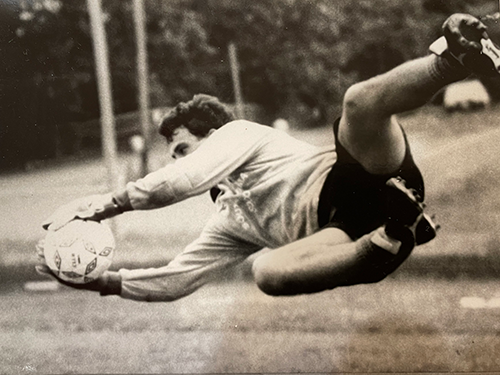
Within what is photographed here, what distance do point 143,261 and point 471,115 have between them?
1.88 m

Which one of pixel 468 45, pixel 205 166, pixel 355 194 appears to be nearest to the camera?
pixel 468 45

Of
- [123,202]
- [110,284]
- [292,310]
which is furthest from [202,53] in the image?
[292,310]

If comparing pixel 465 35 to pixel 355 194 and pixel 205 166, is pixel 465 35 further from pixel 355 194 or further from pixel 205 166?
pixel 205 166

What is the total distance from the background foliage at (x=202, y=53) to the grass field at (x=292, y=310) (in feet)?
0.90

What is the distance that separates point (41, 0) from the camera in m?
3.17

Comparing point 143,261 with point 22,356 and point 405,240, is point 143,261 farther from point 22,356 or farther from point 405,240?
point 405,240

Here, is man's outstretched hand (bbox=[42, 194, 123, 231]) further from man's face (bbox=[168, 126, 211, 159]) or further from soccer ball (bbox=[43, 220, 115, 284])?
man's face (bbox=[168, 126, 211, 159])

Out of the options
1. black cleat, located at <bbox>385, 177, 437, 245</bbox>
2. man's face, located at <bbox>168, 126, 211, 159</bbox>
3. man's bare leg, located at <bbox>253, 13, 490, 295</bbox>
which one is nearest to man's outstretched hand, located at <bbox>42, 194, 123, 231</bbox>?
man's face, located at <bbox>168, 126, 211, 159</bbox>

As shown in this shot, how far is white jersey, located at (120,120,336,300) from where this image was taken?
9.70 ft

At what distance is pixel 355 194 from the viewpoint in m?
2.87

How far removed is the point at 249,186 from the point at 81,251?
3.07 ft

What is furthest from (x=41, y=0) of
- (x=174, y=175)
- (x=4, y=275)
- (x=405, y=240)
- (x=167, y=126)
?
(x=405, y=240)

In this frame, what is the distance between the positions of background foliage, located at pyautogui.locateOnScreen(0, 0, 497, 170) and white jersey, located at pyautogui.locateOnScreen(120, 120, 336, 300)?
0.63 ft

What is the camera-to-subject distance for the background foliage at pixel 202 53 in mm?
2955
